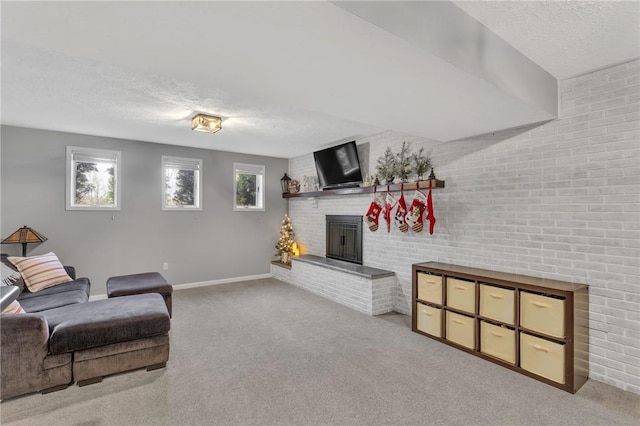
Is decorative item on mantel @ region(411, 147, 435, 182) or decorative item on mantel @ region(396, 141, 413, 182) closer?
decorative item on mantel @ region(411, 147, 435, 182)

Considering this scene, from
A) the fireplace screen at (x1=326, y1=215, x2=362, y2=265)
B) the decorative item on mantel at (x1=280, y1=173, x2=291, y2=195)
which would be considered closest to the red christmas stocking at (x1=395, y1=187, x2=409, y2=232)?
the fireplace screen at (x1=326, y1=215, x2=362, y2=265)

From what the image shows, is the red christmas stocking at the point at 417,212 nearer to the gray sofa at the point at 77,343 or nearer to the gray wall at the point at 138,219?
the gray sofa at the point at 77,343

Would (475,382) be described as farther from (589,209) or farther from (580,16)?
(580,16)

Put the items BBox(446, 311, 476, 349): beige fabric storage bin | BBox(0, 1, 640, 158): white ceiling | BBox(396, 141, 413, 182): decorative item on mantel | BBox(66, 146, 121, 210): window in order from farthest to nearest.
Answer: BBox(66, 146, 121, 210): window → BBox(396, 141, 413, 182): decorative item on mantel → BBox(446, 311, 476, 349): beige fabric storage bin → BBox(0, 1, 640, 158): white ceiling

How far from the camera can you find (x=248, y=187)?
6.33 metres

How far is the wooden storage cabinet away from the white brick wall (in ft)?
0.53

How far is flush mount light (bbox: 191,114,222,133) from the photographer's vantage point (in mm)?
3734

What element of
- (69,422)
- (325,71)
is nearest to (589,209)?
(325,71)

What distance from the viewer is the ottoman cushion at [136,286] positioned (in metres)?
3.41

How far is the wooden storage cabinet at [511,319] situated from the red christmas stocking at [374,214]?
107cm

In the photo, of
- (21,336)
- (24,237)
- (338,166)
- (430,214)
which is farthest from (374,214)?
(24,237)

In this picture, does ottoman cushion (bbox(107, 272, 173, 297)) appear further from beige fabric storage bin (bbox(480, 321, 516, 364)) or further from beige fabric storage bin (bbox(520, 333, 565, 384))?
beige fabric storage bin (bbox(520, 333, 565, 384))

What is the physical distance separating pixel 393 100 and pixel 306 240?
418 cm

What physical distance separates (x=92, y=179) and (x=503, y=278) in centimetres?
556
